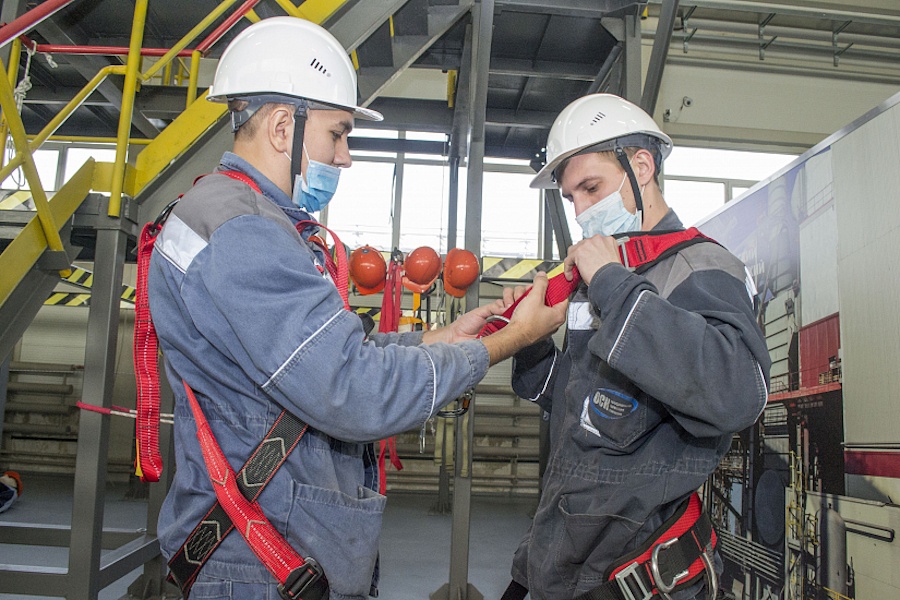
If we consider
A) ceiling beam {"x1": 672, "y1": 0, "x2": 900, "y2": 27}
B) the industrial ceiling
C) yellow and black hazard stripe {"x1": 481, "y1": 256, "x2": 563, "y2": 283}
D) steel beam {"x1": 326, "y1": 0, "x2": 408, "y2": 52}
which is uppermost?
ceiling beam {"x1": 672, "y1": 0, "x2": 900, "y2": 27}

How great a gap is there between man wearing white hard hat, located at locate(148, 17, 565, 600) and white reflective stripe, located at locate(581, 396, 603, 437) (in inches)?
16.2

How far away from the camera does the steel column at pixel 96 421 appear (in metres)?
3.08

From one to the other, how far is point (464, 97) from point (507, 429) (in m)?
5.64

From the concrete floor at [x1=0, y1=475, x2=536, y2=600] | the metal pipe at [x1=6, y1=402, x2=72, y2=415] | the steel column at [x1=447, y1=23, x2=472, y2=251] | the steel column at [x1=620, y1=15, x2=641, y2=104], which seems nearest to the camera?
the steel column at [x1=620, y1=15, x2=641, y2=104]

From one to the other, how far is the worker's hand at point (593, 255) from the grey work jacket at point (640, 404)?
6cm

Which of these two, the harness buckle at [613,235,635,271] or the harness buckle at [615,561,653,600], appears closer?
the harness buckle at [615,561,653,600]

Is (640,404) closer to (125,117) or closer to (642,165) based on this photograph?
(642,165)

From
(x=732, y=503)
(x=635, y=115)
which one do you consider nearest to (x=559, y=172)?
(x=635, y=115)

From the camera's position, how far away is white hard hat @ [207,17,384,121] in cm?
173

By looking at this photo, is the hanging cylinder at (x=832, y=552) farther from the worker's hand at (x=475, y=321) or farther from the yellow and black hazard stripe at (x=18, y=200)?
the yellow and black hazard stripe at (x=18, y=200)

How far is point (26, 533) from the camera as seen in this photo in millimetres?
4434

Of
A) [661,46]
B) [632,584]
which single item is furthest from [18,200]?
[632,584]

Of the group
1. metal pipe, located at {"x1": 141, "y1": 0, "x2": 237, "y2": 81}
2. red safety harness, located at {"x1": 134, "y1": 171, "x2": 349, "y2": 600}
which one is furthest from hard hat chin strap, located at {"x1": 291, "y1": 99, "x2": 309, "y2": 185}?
metal pipe, located at {"x1": 141, "y1": 0, "x2": 237, "y2": 81}

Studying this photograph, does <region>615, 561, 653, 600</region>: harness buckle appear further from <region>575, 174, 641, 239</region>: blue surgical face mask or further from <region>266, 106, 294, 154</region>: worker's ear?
<region>266, 106, 294, 154</region>: worker's ear
